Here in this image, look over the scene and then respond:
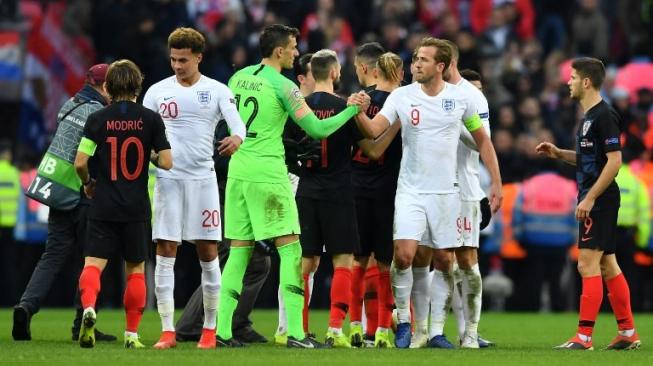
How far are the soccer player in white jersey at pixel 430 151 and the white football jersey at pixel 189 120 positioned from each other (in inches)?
52.2

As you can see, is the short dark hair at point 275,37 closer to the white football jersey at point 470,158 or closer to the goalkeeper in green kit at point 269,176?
the goalkeeper in green kit at point 269,176

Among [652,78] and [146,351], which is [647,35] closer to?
[652,78]

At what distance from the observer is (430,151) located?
13938mm

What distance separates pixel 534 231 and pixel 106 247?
10.2 metres

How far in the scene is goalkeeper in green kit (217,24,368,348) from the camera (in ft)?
44.4

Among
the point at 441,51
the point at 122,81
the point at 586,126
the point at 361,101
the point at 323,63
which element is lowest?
the point at 586,126

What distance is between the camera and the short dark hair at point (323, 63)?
13969 millimetres

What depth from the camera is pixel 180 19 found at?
85.5 ft

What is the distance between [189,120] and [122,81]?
0.69 meters

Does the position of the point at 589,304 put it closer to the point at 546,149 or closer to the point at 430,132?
the point at 546,149

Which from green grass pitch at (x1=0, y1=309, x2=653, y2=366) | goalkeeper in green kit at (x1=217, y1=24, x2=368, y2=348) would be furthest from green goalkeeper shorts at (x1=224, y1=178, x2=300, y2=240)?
green grass pitch at (x1=0, y1=309, x2=653, y2=366)

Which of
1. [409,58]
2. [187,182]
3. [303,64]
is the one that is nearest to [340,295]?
[187,182]

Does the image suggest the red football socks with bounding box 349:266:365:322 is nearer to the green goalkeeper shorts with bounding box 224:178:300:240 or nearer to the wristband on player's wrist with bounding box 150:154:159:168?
the green goalkeeper shorts with bounding box 224:178:300:240

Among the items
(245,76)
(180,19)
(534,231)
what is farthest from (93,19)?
(245,76)
